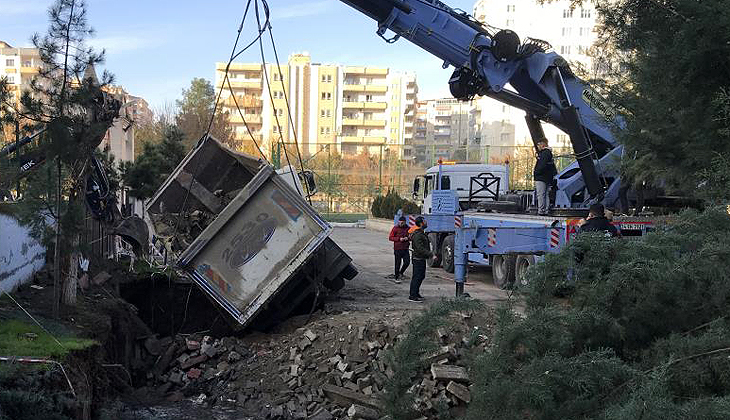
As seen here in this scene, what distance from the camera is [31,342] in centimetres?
759

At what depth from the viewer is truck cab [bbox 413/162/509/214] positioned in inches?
720

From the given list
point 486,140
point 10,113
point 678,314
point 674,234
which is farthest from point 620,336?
point 486,140

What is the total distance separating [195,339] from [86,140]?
3.68 meters

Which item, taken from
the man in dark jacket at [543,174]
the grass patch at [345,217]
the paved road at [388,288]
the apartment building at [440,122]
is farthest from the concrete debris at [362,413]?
the apartment building at [440,122]

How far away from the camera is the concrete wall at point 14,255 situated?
954cm

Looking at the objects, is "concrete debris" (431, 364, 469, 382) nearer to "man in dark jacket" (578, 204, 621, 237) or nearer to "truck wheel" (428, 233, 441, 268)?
"man in dark jacket" (578, 204, 621, 237)

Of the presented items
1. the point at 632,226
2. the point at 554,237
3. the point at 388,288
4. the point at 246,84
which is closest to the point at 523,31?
the point at 246,84

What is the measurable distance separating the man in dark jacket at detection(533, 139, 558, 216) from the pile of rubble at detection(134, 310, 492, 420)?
4.73 metres

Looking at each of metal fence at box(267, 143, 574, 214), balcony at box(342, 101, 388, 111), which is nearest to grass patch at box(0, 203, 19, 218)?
metal fence at box(267, 143, 574, 214)

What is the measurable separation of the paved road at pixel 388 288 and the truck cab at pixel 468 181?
197 cm

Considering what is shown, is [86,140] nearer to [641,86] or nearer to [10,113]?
[10,113]

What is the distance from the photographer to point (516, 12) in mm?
79500

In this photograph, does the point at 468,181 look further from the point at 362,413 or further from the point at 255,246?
the point at 362,413

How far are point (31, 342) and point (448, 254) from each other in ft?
38.8
